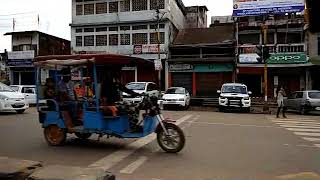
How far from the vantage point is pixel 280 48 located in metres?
34.5

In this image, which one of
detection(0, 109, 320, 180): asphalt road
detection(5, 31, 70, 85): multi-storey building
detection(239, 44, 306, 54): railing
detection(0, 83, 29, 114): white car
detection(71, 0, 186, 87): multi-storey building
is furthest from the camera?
detection(5, 31, 70, 85): multi-storey building

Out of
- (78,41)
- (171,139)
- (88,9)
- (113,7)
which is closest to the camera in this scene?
(171,139)

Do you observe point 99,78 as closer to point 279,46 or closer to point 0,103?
point 0,103

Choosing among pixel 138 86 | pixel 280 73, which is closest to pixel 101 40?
pixel 138 86

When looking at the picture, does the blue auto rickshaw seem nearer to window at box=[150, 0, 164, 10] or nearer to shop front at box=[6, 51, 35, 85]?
window at box=[150, 0, 164, 10]

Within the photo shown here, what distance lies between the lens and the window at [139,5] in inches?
1480

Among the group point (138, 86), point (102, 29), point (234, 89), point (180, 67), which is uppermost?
point (102, 29)

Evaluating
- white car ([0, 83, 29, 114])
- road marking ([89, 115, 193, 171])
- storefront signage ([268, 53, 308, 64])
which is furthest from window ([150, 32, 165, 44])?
road marking ([89, 115, 193, 171])

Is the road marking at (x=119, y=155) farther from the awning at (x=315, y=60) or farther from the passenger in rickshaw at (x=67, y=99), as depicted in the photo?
the awning at (x=315, y=60)

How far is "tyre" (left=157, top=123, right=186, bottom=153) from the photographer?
32.2 feet

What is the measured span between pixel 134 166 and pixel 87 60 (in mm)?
2992

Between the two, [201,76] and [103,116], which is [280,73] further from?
[103,116]

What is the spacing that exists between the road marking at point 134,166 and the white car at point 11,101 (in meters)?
13.0

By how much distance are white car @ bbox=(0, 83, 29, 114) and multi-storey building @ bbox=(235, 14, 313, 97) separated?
1925cm
